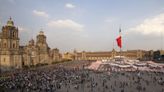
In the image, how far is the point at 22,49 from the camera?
231ft

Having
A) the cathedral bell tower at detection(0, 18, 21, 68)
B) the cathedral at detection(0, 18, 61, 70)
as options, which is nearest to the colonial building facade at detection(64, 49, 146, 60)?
the cathedral at detection(0, 18, 61, 70)

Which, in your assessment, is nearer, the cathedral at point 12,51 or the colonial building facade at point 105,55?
the cathedral at point 12,51

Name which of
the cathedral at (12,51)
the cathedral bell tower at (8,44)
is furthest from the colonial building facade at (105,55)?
the cathedral bell tower at (8,44)

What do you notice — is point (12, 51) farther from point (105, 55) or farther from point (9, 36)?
point (105, 55)

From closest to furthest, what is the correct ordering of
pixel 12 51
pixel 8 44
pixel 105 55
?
pixel 8 44 → pixel 12 51 → pixel 105 55

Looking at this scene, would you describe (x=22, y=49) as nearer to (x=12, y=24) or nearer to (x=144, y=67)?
(x=12, y=24)

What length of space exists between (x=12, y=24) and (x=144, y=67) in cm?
3966

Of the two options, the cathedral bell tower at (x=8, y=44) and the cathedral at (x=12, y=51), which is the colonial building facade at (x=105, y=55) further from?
the cathedral bell tower at (x=8, y=44)

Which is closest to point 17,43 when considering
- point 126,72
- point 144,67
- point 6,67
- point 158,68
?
point 6,67

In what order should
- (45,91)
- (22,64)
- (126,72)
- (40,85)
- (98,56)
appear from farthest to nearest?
(98,56) → (22,64) → (126,72) → (40,85) → (45,91)

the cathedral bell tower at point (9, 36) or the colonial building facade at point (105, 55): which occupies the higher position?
the cathedral bell tower at point (9, 36)

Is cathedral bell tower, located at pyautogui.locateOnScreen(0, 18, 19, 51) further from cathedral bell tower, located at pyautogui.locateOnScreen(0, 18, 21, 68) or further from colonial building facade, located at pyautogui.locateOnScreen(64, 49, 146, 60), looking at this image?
colonial building facade, located at pyautogui.locateOnScreen(64, 49, 146, 60)

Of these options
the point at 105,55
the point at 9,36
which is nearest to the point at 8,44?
the point at 9,36

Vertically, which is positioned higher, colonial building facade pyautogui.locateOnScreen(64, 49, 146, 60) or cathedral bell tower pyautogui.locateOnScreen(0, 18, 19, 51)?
cathedral bell tower pyautogui.locateOnScreen(0, 18, 19, 51)
